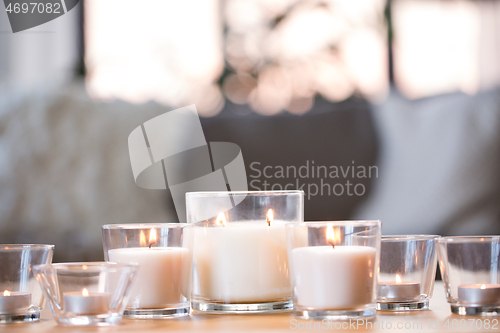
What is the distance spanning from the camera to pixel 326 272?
1.44 feet

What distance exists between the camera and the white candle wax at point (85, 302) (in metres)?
0.42

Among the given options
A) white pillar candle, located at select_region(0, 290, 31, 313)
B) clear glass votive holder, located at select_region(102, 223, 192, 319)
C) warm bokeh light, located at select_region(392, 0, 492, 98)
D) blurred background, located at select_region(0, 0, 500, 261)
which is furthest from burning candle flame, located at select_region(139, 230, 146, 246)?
warm bokeh light, located at select_region(392, 0, 492, 98)

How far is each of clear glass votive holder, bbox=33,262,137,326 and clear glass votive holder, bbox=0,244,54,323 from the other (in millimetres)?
57

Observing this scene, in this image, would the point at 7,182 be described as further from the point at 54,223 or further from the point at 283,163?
the point at 283,163

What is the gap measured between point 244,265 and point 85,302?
15 cm

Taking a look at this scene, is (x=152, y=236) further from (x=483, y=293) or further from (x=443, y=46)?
(x=443, y=46)

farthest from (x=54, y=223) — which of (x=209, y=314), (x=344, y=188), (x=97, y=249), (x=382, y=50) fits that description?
(x=209, y=314)

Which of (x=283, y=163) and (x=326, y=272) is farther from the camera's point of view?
(x=283, y=163)

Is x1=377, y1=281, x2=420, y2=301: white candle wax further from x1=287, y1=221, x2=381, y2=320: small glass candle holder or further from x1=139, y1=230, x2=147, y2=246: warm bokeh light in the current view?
x1=139, y1=230, x2=147, y2=246: warm bokeh light

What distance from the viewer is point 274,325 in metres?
0.42

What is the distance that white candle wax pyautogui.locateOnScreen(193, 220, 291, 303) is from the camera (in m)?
0.51

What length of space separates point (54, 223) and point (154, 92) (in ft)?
1.56

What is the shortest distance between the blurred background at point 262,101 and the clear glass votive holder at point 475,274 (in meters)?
1.12

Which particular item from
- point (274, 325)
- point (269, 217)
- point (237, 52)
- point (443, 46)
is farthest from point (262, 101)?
point (274, 325)
